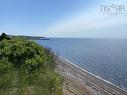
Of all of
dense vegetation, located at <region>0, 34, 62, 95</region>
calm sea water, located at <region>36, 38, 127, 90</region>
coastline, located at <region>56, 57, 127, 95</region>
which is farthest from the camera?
calm sea water, located at <region>36, 38, 127, 90</region>

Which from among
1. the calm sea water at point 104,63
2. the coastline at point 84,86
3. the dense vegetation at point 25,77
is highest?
the dense vegetation at point 25,77

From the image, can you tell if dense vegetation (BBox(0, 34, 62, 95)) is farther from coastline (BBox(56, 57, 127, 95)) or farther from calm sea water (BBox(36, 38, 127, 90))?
calm sea water (BBox(36, 38, 127, 90))

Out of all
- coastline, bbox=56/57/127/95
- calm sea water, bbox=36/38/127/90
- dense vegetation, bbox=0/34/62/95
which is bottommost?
calm sea water, bbox=36/38/127/90

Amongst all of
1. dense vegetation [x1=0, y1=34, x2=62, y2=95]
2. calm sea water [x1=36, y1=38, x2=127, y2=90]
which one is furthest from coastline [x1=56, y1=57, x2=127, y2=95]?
calm sea water [x1=36, y1=38, x2=127, y2=90]

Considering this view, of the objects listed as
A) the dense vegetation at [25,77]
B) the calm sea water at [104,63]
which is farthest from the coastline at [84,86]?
the calm sea water at [104,63]

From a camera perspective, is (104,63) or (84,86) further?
(104,63)

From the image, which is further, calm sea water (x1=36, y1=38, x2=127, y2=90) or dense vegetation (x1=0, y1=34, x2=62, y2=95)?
calm sea water (x1=36, y1=38, x2=127, y2=90)

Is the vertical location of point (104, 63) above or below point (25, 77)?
below

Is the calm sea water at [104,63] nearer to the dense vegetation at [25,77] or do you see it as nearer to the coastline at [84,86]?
the coastline at [84,86]

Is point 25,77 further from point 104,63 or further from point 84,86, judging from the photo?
point 104,63

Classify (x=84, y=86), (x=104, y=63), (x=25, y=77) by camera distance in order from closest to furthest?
(x=25, y=77) < (x=84, y=86) < (x=104, y=63)

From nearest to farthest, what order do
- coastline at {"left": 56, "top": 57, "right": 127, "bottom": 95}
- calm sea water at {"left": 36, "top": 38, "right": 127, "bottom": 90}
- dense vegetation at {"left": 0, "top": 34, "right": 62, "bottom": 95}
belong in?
dense vegetation at {"left": 0, "top": 34, "right": 62, "bottom": 95} < coastline at {"left": 56, "top": 57, "right": 127, "bottom": 95} < calm sea water at {"left": 36, "top": 38, "right": 127, "bottom": 90}

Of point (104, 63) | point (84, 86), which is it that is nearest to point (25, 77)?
point (84, 86)
